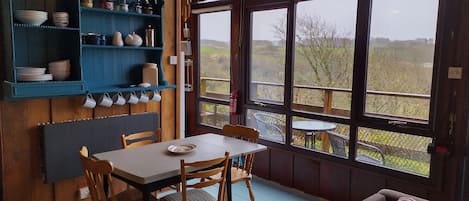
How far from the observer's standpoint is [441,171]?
2.97 metres

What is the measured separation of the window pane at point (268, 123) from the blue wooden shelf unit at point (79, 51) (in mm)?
1247

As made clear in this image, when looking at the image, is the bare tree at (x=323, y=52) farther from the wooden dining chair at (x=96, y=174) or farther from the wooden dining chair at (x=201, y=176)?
the wooden dining chair at (x=96, y=174)

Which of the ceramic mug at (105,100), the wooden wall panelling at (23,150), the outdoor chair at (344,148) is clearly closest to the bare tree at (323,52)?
the outdoor chair at (344,148)

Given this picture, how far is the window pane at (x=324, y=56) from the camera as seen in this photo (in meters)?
3.60

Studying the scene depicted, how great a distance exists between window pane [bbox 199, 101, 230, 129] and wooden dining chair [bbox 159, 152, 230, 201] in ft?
7.82

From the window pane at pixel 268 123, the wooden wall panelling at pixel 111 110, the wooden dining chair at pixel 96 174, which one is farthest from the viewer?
the window pane at pixel 268 123

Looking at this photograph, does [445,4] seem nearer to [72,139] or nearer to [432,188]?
[432,188]

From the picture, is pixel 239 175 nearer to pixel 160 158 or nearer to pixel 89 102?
pixel 160 158

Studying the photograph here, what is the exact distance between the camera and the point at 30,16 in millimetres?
2688

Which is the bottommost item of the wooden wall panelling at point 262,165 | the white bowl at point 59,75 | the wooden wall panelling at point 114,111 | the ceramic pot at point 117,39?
the wooden wall panelling at point 262,165

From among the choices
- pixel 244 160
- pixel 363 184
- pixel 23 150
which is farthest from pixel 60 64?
pixel 363 184

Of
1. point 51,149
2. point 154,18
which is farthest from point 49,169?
point 154,18

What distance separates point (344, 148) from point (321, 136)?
11.0 inches

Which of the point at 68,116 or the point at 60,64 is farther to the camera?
the point at 68,116
